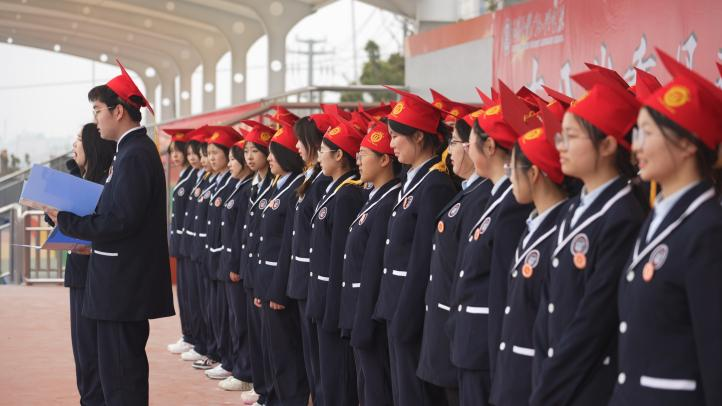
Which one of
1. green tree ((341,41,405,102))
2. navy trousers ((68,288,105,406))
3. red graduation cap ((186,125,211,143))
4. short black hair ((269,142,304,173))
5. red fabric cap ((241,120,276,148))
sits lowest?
navy trousers ((68,288,105,406))

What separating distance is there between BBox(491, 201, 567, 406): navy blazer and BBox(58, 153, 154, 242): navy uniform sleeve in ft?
6.18

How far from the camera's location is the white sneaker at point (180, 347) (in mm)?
7664

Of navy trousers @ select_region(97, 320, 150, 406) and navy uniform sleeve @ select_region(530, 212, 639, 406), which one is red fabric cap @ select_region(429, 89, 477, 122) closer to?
navy uniform sleeve @ select_region(530, 212, 639, 406)

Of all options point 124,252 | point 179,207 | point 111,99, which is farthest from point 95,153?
point 179,207

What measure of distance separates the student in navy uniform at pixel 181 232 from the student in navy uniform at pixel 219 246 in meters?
0.70

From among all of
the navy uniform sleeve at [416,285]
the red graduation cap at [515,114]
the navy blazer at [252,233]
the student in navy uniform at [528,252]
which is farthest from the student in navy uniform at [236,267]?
the student in navy uniform at [528,252]

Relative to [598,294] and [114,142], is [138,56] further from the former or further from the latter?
[598,294]

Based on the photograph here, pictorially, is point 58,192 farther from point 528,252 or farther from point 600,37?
point 600,37

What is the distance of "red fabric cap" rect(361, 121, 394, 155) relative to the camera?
4.22m

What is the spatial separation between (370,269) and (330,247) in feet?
1.87

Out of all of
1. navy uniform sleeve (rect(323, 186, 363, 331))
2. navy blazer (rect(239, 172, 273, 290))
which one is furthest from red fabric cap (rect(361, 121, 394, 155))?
navy blazer (rect(239, 172, 273, 290))

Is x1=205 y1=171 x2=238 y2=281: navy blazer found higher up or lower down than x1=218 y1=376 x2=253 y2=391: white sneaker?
higher up

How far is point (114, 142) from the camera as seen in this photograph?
16.6 feet

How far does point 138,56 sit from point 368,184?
26630 mm
